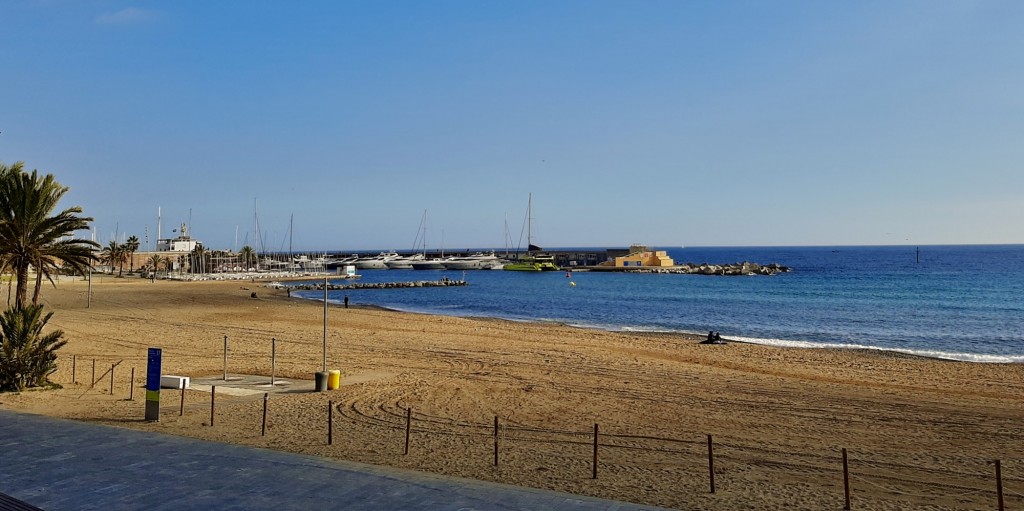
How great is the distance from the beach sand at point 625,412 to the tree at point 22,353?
1.87ft

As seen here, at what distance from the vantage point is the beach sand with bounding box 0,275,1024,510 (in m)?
11.8

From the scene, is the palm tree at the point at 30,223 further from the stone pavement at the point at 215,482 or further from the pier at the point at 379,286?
the pier at the point at 379,286

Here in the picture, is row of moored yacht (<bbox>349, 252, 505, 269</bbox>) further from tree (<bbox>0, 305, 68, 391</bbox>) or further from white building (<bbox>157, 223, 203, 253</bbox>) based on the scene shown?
tree (<bbox>0, 305, 68, 391</bbox>)

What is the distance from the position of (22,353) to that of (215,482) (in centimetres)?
1252

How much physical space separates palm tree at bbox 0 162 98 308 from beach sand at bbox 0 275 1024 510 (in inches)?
160

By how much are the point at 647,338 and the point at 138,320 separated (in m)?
31.1

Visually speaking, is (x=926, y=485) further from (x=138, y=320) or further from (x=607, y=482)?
(x=138, y=320)

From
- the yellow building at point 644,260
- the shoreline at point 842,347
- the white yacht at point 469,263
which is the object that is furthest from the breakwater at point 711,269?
the shoreline at point 842,347

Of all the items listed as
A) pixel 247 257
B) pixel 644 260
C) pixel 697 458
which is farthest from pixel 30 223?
pixel 644 260

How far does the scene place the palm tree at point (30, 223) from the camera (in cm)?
2556

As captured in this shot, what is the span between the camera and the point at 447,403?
61.5 feet

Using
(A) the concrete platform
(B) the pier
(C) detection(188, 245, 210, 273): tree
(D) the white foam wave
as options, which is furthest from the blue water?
(C) detection(188, 245, 210, 273): tree

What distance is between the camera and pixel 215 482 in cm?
1000

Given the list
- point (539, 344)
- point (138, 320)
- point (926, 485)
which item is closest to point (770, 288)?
point (539, 344)
